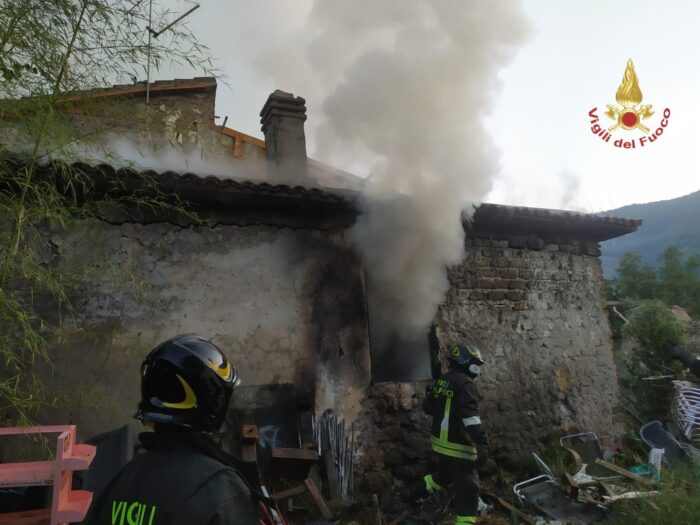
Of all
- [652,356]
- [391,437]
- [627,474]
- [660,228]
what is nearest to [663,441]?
[627,474]

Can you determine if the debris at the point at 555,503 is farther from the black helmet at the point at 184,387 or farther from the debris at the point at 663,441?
the black helmet at the point at 184,387

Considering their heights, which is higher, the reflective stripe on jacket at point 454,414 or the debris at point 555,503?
the reflective stripe on jacket at point 454,414

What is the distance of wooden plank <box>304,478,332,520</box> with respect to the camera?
180 inches

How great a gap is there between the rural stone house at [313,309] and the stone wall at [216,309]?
1 cm

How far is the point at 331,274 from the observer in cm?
584

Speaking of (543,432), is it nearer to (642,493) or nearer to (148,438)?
(642,493)

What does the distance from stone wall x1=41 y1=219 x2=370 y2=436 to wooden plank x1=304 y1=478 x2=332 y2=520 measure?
0.88 metres

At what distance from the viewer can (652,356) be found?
26.8 ft

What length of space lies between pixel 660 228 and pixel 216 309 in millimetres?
96245

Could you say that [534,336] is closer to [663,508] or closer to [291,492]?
[663,508]

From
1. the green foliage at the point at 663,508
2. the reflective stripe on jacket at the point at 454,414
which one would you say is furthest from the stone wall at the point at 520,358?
the green foliage at the point at 663,508

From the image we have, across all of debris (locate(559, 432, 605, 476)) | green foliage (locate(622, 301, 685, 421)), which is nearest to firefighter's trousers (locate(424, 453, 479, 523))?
debris (locate(559, 432, 605, 476))

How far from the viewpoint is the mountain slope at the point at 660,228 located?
230 feet

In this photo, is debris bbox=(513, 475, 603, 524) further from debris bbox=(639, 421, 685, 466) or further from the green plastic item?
debris bbox=(639, 421, 685, 466)
